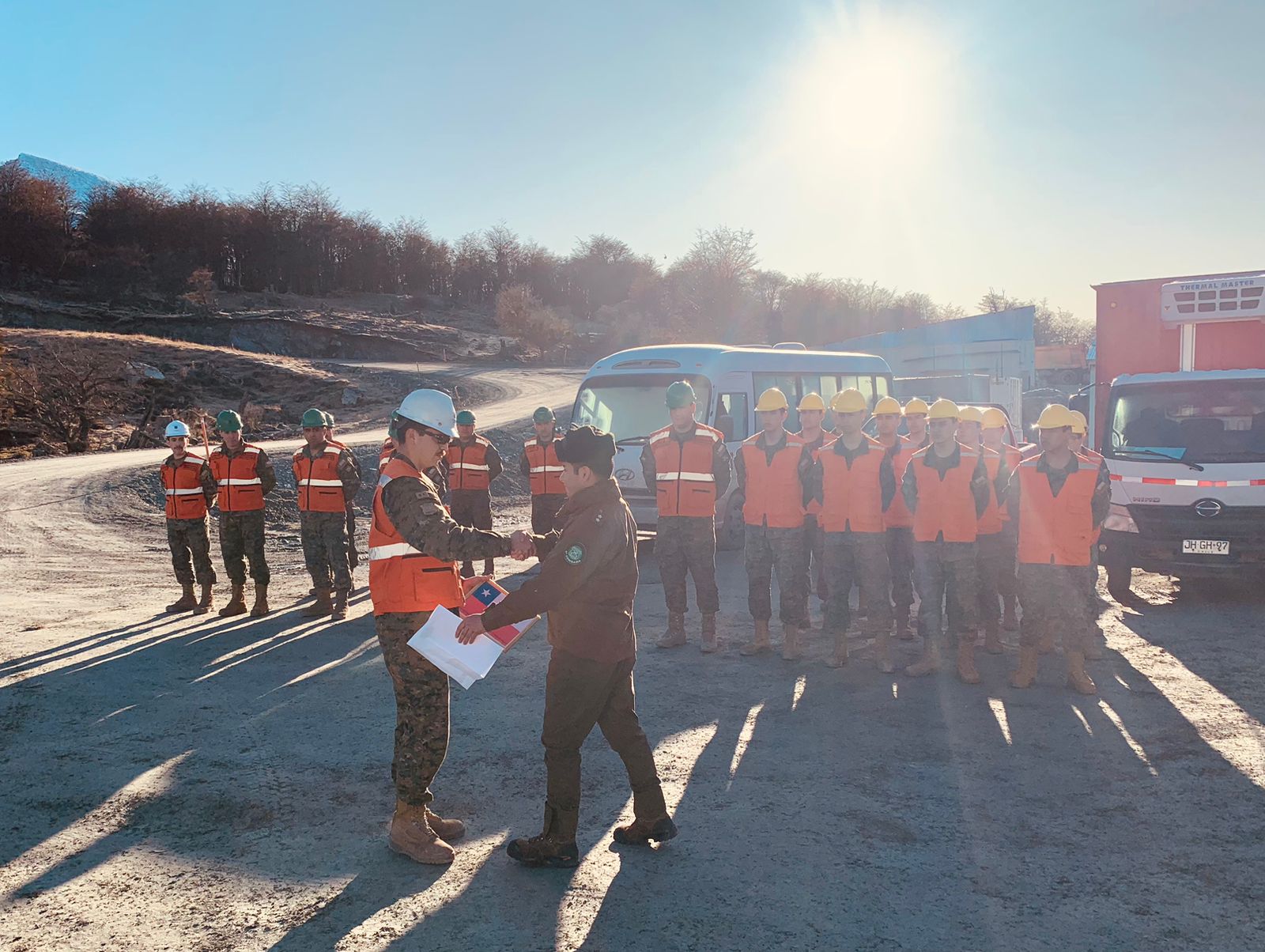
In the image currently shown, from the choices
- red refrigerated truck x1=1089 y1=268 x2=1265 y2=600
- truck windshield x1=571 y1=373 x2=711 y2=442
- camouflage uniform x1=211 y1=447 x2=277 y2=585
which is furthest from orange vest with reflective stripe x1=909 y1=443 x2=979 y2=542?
camouflage uniform x1=211 y1=447 x2=277 y2=585

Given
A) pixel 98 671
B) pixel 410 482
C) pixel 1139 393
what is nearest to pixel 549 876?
pixel 410 482

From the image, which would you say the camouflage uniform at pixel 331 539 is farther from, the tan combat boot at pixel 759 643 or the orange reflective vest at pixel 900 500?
the orange reflective vest at pixel 900 500

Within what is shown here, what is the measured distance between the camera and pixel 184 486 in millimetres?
9711

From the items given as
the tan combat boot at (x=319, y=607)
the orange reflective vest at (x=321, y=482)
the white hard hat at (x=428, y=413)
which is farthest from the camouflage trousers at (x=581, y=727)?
the tan combat boot at (x=319, y=607)

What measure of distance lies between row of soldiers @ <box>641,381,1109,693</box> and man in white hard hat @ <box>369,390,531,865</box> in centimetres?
378

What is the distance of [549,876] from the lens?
4090 millimetres

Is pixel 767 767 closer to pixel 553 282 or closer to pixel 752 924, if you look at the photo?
pixel 752 924

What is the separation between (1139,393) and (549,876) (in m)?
8.18

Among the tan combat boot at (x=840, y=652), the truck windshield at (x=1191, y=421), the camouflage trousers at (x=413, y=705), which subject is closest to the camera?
the camouflage trousers at (x=413, y=705)

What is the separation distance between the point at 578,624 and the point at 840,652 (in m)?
3.88

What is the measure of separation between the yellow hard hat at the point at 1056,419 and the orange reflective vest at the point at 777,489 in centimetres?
184

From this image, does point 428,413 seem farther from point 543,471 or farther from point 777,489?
point 543,471

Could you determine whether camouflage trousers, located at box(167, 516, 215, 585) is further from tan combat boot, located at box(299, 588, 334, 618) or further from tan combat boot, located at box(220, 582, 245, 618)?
tan combat boot, located at box(299, 588, 334, 618)

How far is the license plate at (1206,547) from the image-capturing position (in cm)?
858
